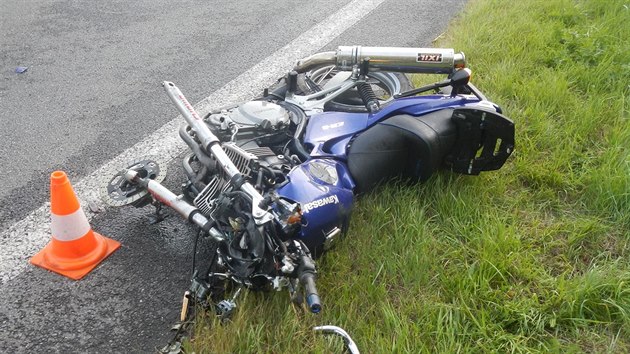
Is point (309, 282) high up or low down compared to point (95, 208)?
up

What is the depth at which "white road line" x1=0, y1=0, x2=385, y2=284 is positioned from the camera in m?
2.77

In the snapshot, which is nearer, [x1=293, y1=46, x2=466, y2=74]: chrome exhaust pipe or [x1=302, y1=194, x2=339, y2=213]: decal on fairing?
[x1=302, y1=194, x2=339, y2=213]: decal on fairing

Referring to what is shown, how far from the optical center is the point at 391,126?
2.82m

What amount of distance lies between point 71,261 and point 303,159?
1218 millimetres

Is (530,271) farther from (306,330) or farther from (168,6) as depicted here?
(168,6)

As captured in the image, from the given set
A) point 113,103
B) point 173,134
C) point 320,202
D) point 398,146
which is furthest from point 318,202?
point 113,103

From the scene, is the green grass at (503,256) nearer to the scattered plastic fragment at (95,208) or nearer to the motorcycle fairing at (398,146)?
the motorcycle fairing at (398,146)

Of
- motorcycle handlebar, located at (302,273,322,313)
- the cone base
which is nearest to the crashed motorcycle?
motorcycle handlebar, located at (302,273,322,313)

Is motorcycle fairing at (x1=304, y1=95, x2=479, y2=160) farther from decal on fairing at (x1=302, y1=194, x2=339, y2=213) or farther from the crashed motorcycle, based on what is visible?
decal on fairing at (x1=302, y1=194, x2=339, y2=213)

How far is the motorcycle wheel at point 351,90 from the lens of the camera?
11.1 ft

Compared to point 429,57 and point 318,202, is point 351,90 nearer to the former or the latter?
point 429,57

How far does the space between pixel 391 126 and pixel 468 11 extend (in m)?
3.34

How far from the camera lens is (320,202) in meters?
2.45

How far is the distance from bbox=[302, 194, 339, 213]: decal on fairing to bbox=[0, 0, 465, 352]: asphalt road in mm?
711
